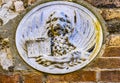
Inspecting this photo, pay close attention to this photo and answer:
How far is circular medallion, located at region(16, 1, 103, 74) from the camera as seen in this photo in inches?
47.4

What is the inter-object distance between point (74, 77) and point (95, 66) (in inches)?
4.1

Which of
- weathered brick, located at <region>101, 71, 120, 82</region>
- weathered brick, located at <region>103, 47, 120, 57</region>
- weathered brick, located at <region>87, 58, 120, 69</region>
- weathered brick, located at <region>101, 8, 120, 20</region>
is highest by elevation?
weathered brick, located at <region>101, 8, 120, 20</region>

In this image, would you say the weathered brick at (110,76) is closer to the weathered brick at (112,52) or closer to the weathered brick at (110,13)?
the weathered brick at (112,52)

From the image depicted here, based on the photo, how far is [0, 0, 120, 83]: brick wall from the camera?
1212 mm

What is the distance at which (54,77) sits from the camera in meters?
1.27

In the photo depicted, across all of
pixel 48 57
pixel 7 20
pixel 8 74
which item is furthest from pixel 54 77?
pixel 7 20

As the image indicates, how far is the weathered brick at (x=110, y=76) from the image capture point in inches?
49.7

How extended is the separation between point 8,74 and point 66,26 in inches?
13.2

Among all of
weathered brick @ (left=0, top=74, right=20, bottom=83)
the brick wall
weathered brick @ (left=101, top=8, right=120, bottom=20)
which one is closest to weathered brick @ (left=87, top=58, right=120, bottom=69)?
the brick wall

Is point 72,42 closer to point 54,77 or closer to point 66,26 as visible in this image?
point 66,26

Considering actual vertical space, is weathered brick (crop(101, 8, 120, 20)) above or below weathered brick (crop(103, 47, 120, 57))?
above

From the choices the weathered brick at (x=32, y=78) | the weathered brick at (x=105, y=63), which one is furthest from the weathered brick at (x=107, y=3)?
the weathered brick at (x=32, y=78)

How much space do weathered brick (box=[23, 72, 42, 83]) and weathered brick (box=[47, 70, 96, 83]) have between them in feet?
0.13

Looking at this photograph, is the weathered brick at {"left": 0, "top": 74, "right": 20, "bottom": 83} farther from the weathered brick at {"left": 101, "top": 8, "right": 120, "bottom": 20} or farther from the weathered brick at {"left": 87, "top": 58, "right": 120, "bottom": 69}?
the weathered brick at {"left": 101, "top": 8, "right": 120, "bottom": 20}
